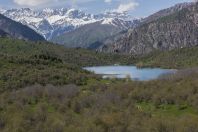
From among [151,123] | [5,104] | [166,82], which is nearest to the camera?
[151,123]

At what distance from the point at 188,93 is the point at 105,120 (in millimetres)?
67998

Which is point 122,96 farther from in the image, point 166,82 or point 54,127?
point 54,127

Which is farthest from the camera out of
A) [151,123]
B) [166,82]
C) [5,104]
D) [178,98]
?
[166,82]

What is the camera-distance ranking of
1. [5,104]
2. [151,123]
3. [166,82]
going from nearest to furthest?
[151,123]
[5,104]
[166,82]

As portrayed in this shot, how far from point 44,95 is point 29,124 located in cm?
6920

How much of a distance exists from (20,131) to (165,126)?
87.5ft

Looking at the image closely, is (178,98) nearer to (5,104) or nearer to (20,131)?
(5,104)

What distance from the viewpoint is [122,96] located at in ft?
524

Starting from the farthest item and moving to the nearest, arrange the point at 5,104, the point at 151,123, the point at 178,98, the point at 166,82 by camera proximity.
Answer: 1. the point at 166,82
2. the point at 178,98
3. the point at 5,104
4. the point at 151,123

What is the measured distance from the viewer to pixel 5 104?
12888cm

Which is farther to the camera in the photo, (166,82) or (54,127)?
(166,82)

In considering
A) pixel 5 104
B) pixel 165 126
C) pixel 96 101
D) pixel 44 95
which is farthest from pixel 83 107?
pixel 165 126

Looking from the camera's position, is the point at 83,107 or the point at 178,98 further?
the point at 178,98

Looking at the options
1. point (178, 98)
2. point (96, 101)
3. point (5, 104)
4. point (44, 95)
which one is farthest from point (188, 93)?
point (5, 104)
